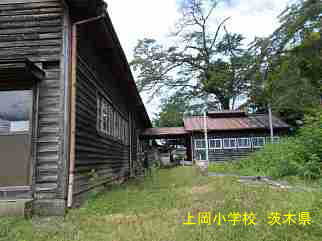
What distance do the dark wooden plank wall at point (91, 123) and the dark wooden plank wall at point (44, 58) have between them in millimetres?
507

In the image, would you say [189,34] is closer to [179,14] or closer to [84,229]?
[179,14]

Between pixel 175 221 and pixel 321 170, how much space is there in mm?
4919

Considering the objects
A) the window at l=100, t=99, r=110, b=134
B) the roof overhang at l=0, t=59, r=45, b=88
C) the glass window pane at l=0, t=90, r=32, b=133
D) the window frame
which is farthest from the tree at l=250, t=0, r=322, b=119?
the glass window pane at l=0, t=90, r=32, b=133

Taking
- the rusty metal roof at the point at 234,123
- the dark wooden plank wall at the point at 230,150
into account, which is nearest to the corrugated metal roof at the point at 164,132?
the rusty metal roof at the point at 234,123

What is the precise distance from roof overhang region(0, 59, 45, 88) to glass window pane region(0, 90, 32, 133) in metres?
0.18

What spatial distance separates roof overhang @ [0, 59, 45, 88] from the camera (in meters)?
3.58

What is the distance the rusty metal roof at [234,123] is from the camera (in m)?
16.8

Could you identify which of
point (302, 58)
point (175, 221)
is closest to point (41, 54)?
point (175, 221)

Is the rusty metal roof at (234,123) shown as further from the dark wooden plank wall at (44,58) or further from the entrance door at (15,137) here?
the entrance door at (15,137)

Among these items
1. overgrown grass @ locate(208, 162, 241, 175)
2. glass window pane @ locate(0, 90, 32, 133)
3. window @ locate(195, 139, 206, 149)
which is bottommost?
overgrown grass @ locate(208, 162, 241, 175)

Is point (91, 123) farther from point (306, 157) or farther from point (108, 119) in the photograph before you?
point (306, 157)

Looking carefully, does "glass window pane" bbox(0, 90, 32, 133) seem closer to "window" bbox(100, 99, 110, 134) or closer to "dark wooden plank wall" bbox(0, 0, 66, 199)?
"dark wooden plank wall" bbox(0, 0, 66, 199)

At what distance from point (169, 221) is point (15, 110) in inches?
132

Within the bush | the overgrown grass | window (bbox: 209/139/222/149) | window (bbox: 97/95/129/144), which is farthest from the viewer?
window (bbox: 209/139/222/149)
